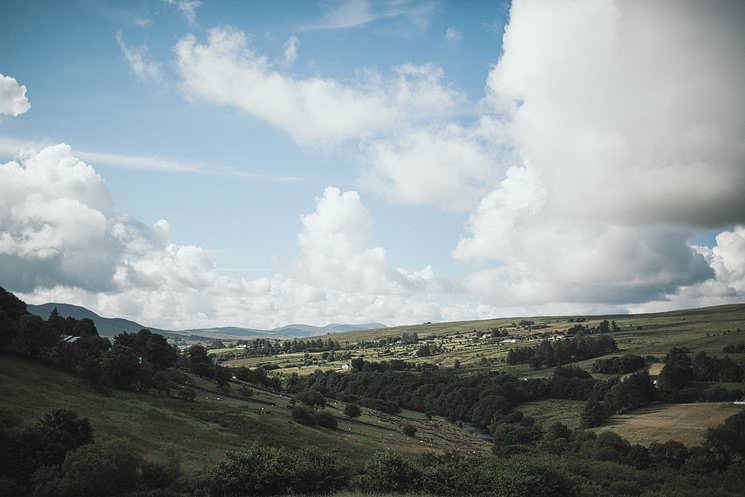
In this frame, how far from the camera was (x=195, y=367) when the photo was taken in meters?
116

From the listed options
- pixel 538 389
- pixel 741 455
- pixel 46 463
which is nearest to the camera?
pixel 46 463

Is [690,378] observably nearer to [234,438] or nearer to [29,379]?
[234,438]

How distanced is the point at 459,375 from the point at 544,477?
546ft

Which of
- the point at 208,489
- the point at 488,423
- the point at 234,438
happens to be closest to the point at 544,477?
the point at 208,489

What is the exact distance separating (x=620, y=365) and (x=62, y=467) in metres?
178

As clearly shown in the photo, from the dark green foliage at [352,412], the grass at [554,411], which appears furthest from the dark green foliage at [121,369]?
the grass at [554,411]

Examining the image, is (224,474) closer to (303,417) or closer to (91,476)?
(91,476)

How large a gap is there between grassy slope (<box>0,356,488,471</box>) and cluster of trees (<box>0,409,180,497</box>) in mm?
Result: 11629

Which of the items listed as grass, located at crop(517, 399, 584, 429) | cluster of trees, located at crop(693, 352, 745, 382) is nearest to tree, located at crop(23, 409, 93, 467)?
grass, located at crop(517, 399, 584, 429)

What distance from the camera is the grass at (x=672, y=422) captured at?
91188 mm

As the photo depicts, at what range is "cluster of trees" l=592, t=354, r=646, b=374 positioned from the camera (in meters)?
158

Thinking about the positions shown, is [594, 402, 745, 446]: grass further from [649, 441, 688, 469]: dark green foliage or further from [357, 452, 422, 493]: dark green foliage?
[357, 452, 422, 493]: dark green foliage

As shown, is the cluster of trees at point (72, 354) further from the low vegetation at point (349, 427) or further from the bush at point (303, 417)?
the bush at point (303, 417)

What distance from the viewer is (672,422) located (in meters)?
101
